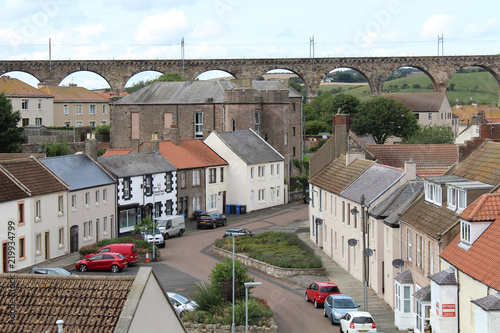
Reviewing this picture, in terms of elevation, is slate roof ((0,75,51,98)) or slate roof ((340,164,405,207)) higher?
slate roof ((0,75,51,98))

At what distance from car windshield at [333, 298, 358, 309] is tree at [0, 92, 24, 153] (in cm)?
4645

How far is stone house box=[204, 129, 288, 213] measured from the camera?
6700 cm

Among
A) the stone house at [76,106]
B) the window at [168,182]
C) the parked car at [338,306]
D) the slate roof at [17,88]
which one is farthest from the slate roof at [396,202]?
the stone house at [76,106]

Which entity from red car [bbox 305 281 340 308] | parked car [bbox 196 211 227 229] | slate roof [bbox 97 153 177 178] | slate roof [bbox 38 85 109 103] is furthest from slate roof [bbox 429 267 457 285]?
slate roof [bbox 38 85 109 103]

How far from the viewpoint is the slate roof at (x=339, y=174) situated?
45.3 meters

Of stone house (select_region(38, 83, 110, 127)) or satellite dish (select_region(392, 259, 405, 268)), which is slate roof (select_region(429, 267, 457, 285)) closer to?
satellite dish (select_region(392, 259, 405, 268))

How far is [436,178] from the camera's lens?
31531mm

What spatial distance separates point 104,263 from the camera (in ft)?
135

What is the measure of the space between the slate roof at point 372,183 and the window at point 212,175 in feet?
73.6

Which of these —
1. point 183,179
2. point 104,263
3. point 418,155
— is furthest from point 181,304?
point 183,179

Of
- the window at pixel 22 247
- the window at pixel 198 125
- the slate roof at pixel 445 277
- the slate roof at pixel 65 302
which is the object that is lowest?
the window at pixel 22 247

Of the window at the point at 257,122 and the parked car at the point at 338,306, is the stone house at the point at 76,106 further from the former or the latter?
the parked car at the point at 338,306

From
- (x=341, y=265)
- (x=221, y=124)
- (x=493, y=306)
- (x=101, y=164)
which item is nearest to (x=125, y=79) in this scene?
(x=221, y=124)

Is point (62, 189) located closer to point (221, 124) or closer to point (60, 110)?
point (221, 124)
